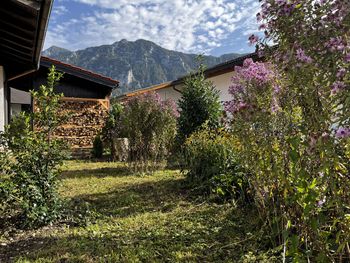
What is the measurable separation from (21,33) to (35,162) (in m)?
2.93

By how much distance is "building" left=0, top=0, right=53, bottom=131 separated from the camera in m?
3.73

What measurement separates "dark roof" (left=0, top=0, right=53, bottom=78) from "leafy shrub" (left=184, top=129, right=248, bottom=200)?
3091 mm

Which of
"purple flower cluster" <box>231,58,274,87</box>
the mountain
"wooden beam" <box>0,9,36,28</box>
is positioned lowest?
"purple flower cluster" <box>231,58,274,87</box>

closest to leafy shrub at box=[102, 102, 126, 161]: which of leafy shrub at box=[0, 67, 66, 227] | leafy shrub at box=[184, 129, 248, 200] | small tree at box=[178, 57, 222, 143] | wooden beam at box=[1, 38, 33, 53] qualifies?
small tree at box=[178, 57, 222, 143]

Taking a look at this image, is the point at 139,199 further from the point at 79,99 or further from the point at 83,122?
the point at 79,99

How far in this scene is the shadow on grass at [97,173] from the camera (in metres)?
7.26

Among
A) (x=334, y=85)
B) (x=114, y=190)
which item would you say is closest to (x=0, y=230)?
(x=114, y=190)

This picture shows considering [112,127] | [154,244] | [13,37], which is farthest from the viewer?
[112,127]

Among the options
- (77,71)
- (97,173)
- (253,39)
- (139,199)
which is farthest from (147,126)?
(77,71)

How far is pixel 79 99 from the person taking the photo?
486 inches

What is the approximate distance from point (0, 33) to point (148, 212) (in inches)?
186

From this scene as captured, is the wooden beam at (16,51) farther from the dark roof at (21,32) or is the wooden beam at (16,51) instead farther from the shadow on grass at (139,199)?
the shadow on grass at (139,199)

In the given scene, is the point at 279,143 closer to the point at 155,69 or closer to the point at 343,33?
the point at 343,33

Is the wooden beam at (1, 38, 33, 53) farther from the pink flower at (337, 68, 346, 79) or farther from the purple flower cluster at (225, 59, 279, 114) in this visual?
the pink flower at (337, 68, 346, 79)
